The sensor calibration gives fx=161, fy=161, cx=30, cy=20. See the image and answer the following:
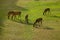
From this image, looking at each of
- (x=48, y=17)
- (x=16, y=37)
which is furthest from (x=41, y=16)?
(x=16, y=37)

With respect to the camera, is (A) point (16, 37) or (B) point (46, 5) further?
(B) point (46, 5)

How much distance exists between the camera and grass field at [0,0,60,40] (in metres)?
1.35

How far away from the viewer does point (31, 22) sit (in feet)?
4.57

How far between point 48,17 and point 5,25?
38cm

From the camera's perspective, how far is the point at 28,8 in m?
1.45

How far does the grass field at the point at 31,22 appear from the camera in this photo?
4.42 ft

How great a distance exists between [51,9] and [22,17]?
0.89 ft

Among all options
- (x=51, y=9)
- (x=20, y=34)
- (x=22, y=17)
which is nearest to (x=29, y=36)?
(x=20, y=34)

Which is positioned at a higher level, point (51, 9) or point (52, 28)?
point (51, 9)

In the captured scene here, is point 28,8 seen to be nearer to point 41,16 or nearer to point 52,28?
point 41,16

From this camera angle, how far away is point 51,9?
4.74ft

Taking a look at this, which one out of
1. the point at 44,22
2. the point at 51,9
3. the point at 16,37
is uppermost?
the point at 51,9

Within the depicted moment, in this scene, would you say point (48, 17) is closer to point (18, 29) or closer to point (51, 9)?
point (51, 9)

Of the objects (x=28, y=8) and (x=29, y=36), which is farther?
(x=28, y=8)
